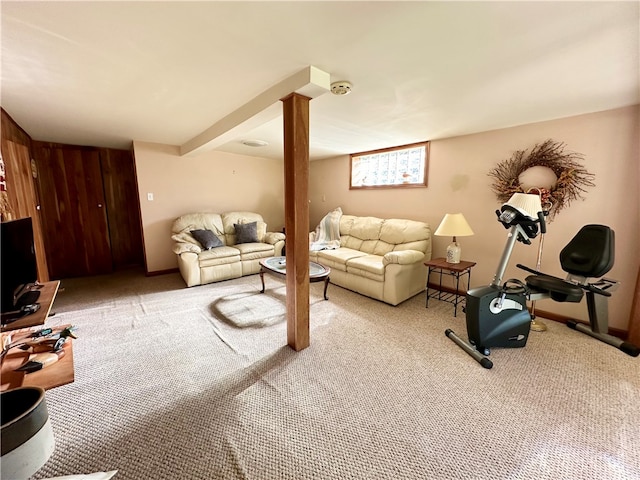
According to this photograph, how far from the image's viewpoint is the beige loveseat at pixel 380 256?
3070mm

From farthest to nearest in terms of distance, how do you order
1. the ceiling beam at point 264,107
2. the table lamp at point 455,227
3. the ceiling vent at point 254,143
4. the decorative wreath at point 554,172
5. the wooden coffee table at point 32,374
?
the ceiling vent at point 254,143
the table lamp at point 455,227
the decorative wreath at point 554,172
the ceiling beam at point 264,107
the wooden coffee table at point 32,374

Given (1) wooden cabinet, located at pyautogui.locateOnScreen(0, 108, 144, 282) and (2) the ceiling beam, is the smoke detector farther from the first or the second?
(1) wooden cabinet, located at pyautogui.locateOnScreen(0, 108, 144, 282)

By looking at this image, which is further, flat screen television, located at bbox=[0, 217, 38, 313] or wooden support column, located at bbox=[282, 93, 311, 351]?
wooden support column, located at bbox=[282, 93, 311, 351]

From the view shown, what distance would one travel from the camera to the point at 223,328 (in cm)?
258

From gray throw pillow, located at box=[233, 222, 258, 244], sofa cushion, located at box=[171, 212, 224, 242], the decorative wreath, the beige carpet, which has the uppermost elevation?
the decorative wreath

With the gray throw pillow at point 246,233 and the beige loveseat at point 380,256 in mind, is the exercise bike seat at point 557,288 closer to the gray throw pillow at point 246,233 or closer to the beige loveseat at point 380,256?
the beige loveseat at point 380,256

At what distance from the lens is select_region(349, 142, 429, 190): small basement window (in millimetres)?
3771

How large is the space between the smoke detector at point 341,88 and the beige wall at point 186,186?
3.35 metres

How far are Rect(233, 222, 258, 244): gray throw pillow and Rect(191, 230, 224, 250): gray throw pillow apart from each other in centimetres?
42

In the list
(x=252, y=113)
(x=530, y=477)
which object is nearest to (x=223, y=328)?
(x=252, y=113)

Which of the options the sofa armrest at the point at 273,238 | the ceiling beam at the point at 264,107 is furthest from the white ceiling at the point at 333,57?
the sofa armrest at the point at 273,238

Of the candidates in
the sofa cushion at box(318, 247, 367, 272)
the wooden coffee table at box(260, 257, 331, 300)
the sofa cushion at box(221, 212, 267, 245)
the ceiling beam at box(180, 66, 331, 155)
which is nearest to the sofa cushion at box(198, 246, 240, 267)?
the sofa cushion at box(221, 212, 267, 245)

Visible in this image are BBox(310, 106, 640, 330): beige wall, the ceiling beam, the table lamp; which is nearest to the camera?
the ceiling beam

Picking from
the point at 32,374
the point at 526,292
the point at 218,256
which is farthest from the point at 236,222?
the point at 526,292
